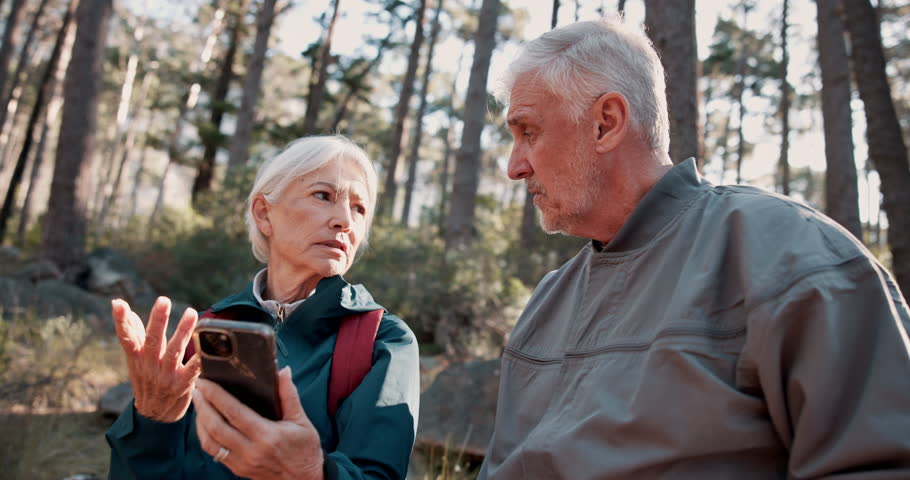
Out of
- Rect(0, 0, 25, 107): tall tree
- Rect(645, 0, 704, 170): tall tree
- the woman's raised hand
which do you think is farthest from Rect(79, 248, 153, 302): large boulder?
the woman's raised hand

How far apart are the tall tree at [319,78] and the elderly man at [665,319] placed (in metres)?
14.1

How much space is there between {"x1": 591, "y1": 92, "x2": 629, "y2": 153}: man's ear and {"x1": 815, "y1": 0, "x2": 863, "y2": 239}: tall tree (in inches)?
283

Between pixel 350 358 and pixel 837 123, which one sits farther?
pixel 837 123

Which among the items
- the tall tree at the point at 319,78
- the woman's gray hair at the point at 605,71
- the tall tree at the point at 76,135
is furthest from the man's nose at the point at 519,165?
the tall tree at the point at 319,78

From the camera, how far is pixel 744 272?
4.79ft

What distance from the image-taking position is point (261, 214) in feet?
8.35

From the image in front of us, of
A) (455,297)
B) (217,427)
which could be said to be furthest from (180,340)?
(455,297)

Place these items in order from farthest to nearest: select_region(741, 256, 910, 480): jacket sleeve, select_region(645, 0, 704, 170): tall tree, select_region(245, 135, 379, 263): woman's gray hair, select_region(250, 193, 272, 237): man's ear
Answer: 1. select_region(645, 0, 704, 170): tall tree
2. select_region(250, 193, 272, 237): man's ear
3. select_region(245, 135, 379, 263): woman's gray hair
4. select_region(741, 256, 910, 480): jacket sleeve

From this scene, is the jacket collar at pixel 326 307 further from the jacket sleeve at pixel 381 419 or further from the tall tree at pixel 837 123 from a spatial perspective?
the tall tree at pixel 837 123

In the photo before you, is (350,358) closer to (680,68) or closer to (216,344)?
(216,344)

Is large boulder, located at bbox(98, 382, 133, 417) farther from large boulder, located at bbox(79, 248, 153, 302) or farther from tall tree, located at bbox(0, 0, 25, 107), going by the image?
tall tree, located at bbox(0, 0, 25, 107)

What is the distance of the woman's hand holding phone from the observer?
1382 millimetres

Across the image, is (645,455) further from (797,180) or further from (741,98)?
(797,180)

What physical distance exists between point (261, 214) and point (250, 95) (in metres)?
13.1
